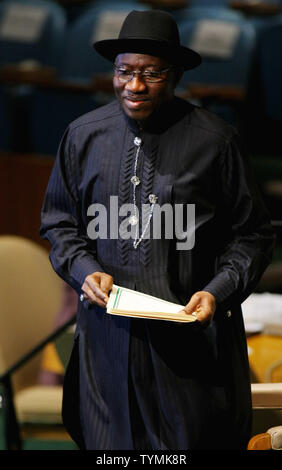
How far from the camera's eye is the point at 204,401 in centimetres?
164

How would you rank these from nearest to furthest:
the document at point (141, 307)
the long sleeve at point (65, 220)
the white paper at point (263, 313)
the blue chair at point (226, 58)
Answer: the document at point (141, 307) < the long sleeve at point (65, 220) < the white paper at point (263, 313) < the blue chair at point (226, 58)

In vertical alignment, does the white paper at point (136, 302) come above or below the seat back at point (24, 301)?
above

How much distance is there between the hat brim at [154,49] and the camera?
1565 mm

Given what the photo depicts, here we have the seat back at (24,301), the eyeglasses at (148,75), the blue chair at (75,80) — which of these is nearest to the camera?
the eyeglasses at (148,75)

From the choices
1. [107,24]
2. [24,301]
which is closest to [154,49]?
[24,301]

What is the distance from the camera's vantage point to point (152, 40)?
155 cm

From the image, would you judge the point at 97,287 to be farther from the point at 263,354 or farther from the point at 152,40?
the point at 263,354

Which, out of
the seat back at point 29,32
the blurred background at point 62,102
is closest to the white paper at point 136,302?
the blurred background at point 62,102

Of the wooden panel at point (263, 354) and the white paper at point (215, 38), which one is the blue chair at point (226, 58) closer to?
the white paper at point (215, 38)

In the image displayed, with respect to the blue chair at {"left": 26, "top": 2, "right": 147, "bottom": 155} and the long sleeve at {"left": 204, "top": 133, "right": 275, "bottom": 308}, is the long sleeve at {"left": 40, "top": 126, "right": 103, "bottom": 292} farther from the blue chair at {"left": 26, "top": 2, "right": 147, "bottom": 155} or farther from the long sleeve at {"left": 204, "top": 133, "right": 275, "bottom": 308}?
the blue chair at {"left": 26, "top": 2, "right": 147, "bottom": 155}

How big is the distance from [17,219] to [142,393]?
126 inches

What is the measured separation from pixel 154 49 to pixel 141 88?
80 millimetres
